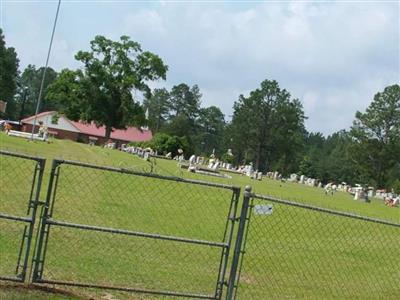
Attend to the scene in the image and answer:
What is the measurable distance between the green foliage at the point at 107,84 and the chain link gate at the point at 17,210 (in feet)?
186

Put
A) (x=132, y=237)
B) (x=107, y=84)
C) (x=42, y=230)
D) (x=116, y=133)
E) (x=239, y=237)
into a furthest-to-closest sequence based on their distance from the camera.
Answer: (x=116, y=133), (x=107, y=84), (x=132, y=237), (x=239, y=237), (x=42, y=230)

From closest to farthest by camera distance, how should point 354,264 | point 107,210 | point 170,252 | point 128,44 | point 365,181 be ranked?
point 170,252 → point 354,264 → point 107,210 → point 128,44 → point 365,181

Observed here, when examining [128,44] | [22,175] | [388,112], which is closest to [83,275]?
[22,175]

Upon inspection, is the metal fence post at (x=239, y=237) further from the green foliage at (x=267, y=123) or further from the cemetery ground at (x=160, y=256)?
the green foliage at (x=267, y=123)

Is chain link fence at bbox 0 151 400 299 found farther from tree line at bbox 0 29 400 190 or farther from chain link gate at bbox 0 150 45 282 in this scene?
tree line at bbox 0 29 400 190

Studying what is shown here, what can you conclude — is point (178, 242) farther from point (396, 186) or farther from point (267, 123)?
point (267, 123)

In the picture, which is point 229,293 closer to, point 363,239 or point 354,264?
point 354,264

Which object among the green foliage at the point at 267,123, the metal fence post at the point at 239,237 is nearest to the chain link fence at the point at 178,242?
the metal fence post at the point at 239,237

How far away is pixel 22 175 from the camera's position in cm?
1627

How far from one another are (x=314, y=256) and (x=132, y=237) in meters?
3.57

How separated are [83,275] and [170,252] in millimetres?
2660

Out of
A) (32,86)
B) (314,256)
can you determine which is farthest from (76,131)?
(314,256)

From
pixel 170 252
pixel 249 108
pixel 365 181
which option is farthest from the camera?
pixel 249 108

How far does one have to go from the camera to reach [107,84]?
248ft
